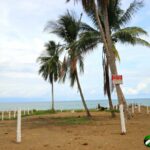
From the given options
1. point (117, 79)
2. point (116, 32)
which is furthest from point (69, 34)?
point (117, 79)

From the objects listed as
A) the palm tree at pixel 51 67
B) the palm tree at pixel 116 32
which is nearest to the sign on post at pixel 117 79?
the palm tree at pixel 116 32

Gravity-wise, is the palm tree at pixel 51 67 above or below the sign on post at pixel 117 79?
above

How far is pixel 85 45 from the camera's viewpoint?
76.8 feet

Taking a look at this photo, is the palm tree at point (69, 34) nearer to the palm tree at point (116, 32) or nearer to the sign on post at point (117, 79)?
the palm tree at point (116, 32)

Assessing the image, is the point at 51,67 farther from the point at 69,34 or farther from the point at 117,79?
the point at 117,79

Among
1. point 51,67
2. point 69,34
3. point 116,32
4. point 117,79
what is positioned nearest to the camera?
point 117,79

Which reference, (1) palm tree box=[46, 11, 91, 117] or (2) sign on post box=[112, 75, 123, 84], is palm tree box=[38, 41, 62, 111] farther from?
(2) sign on post box=[112, 75, 123, 84]

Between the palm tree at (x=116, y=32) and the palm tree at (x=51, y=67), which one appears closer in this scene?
the palm tree at (x=116, y=32)

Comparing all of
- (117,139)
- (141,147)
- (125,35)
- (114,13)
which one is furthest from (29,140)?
(114,13)

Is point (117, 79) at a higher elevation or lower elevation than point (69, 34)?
lower

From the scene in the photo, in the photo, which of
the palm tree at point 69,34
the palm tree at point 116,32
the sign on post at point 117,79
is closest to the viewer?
the sign on post at point 117,79

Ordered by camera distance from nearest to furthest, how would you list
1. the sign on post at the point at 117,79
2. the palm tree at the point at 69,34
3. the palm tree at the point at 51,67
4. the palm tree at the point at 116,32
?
the sign on post at the point at 117,79 < the palm tree at the point at 116,32 < the palm tree at the point at 69,34 < the palm tree at the point at 51,67

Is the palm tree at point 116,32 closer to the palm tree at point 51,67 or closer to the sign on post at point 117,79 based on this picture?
the sign on post at point 117,79

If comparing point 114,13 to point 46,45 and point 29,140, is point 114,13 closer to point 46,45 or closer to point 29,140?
point 29,140
